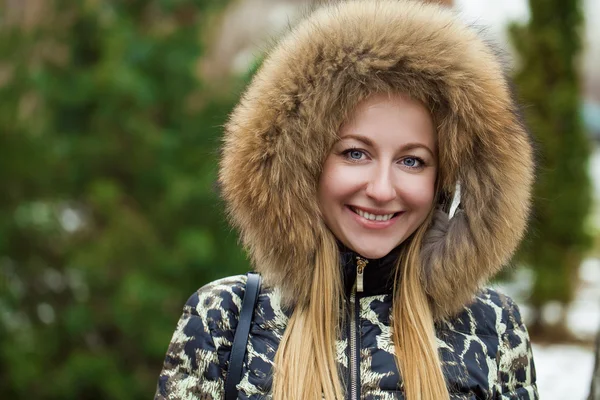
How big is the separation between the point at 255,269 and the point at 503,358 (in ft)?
2.21

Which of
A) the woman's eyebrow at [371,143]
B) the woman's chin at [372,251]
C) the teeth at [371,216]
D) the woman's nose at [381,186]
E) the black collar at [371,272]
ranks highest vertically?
the woman's eyebrow at [371,143]

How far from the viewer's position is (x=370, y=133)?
1794 mm

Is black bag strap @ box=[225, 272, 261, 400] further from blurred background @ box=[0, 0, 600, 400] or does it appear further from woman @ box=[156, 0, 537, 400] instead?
blurred background @ box=[0, 0, 600, 400]

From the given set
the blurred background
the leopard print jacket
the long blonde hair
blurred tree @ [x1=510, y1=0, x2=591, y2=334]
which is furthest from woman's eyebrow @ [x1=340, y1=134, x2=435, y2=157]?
blurred tree @ [x1=510, y1=0, x2=591, y2=334]

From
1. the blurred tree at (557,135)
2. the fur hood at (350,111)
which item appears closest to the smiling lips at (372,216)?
the fur hood at (350,111)

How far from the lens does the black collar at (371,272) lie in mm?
1900

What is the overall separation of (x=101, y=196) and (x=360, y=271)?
7.79 feet

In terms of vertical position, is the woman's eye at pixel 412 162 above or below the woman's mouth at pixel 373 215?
above

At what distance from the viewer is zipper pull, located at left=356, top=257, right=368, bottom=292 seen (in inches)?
74.1

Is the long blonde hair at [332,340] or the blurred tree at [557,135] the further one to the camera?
the blurred tree at [557,135]

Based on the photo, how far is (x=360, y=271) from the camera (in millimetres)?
1889

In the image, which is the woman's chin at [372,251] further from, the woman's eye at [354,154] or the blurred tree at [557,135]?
the blurred tree at [557,135]

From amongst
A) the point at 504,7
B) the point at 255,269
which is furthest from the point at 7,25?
the point at 504,7

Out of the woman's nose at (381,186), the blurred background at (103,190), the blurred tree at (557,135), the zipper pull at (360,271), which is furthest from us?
the blurred tree at (557,135)
